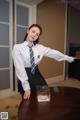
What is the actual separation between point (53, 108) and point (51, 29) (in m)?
3.61

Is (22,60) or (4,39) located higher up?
(4,39)

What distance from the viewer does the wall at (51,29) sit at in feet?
14.3

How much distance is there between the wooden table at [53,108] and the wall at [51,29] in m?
3.03

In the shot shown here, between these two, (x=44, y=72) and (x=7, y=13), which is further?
(x=44, y=72)

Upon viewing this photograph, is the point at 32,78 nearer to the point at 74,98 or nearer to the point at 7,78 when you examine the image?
the point at 74,98

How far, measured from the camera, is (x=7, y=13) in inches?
139

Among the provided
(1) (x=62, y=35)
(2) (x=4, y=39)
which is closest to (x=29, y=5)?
(2) (x=4, y=39)

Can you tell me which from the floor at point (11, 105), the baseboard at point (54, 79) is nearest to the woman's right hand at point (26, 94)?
the floor at point (11, 105)

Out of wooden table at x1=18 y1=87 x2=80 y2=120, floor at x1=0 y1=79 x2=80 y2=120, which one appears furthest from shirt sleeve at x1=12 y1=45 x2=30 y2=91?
floor at x1=0 y1=79 x2=80 y2=120

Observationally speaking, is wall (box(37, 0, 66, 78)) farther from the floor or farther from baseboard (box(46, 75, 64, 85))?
the floor

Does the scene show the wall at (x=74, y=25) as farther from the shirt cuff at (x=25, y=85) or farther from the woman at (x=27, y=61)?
the shirt cuff at (x=25, y=85)

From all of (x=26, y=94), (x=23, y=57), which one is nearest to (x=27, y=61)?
(x=23, y=57)

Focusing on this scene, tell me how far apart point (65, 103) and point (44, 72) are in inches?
129

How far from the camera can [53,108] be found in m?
1.20
